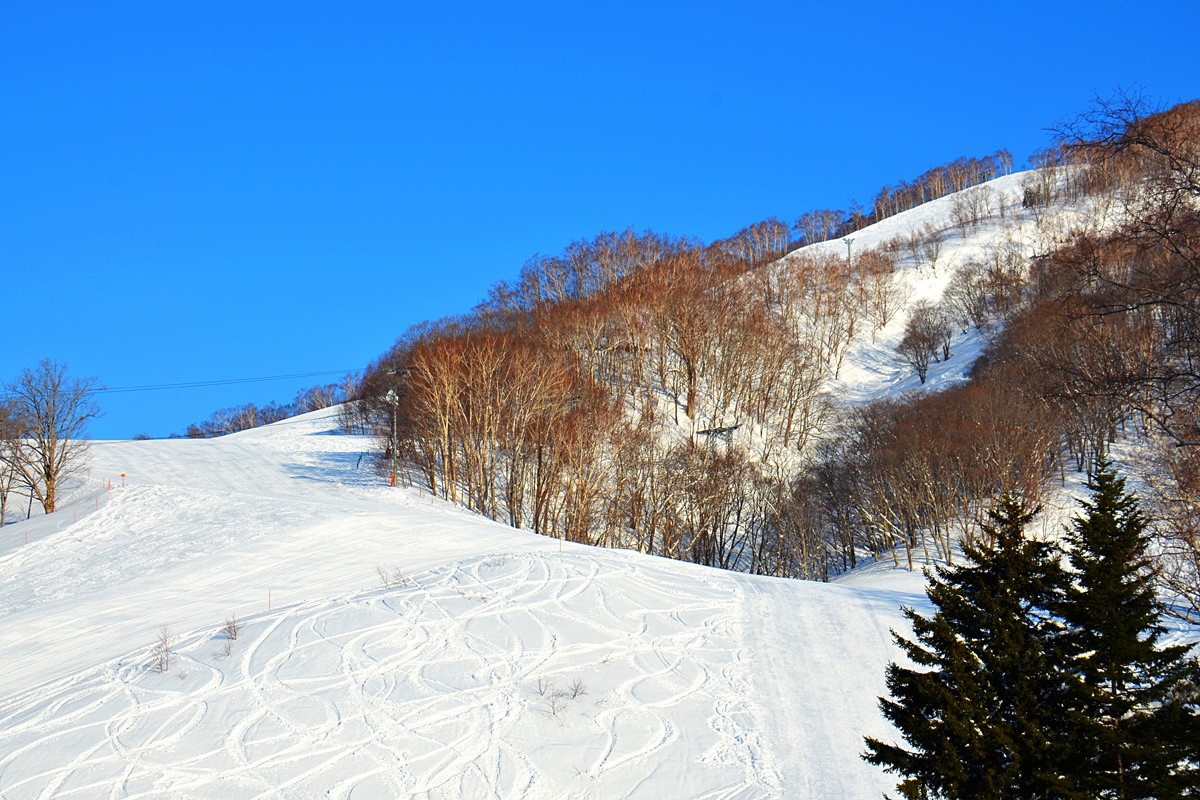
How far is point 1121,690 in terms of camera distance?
638cm

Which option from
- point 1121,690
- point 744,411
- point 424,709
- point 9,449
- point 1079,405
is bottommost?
point 424,709

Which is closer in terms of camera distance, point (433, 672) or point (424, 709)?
point (424, 709)

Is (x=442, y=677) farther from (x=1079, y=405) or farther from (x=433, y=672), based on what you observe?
(x=1079, y=405)

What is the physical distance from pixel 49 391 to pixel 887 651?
4547cm

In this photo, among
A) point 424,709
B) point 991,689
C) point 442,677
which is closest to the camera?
point 991,689

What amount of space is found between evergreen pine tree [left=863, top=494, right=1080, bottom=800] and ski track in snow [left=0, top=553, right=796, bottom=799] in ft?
15.2

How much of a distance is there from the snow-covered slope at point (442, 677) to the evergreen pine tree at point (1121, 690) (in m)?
4.94

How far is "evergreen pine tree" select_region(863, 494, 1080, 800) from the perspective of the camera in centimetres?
610

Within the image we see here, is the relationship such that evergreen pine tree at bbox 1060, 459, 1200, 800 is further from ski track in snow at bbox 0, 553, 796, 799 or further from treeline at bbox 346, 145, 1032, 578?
treeline at bbox 346, 145, 1032, 578

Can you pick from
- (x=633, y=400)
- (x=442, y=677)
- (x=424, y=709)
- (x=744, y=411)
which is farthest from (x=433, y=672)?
(x=744, y=411)

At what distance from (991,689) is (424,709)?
9202 millimetres

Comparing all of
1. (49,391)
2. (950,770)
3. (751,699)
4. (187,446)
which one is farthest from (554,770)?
(187,446)

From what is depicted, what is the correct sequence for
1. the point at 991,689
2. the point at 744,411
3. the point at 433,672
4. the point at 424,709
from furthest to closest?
the point at 744,411
the point at 433,672
the point at 424,709
the point at 991,689

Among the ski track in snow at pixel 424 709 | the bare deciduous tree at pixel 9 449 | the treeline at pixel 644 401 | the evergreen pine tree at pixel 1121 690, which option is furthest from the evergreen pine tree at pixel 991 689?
the bare deciduous tree at pixel 9 449
